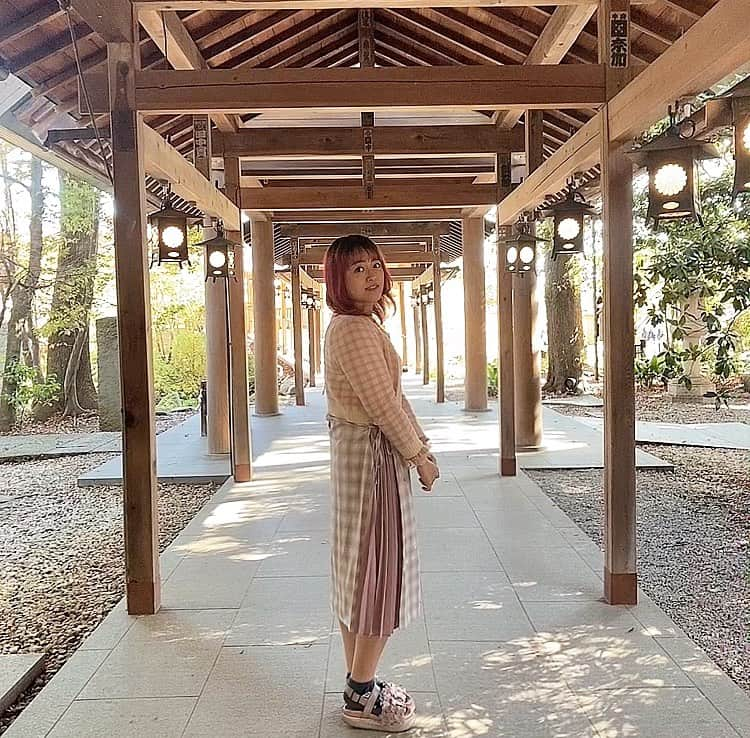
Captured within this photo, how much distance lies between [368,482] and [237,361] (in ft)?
13.9

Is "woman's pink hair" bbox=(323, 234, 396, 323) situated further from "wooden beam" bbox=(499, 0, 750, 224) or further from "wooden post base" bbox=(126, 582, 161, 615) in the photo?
"wooden post base" bbox=(126, 582, 161, 615)

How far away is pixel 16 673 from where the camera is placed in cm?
286

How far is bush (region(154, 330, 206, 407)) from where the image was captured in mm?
15883

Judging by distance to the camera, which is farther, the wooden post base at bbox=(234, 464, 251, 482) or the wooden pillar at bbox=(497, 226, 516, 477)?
the wooden post base at bbox=(234, 464, 251, 482)

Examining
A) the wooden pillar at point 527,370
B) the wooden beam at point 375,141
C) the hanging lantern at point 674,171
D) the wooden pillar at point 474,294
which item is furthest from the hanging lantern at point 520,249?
the wooden pillar at point 474,294

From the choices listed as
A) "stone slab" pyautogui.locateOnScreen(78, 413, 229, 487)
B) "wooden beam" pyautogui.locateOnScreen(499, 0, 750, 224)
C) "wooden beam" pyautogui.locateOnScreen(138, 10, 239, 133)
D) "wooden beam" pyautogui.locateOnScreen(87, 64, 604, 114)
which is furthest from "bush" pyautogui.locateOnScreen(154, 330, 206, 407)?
"wooden beam" pyautogui.locateOnScreen(499, 0, 750, 224)

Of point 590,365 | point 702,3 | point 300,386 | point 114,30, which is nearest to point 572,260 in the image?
point 300,386

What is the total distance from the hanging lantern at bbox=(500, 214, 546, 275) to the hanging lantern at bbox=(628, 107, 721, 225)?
2830 mm

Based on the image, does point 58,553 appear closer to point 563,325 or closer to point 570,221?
point 570,221

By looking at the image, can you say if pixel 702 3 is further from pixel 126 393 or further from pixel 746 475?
pixel 746 475

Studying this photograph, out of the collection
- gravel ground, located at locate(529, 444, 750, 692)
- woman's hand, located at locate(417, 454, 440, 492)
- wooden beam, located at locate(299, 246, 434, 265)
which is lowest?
gravel ground, located at locate(529, 444, 750, 692)

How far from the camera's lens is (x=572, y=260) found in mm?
13070

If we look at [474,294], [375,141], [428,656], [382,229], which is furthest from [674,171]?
[382,229]

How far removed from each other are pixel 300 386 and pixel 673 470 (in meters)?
7.35
